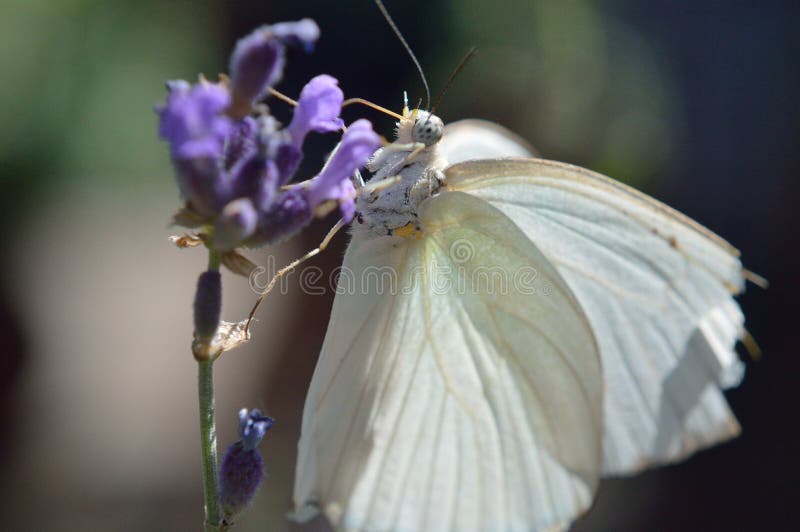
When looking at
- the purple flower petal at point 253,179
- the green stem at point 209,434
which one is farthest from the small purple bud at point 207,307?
the purple flower petal at point 253,179

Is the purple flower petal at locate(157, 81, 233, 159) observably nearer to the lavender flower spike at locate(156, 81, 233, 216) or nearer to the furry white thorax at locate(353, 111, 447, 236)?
the lavender flower spike at locate(156, 81, 233, 216)

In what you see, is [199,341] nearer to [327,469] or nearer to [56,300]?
[327,469]

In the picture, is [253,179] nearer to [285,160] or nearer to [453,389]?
[285,160]

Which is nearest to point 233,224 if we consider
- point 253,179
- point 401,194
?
point 253,179

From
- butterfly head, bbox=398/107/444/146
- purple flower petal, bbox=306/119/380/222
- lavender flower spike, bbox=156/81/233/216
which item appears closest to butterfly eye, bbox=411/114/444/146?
butterfly head, bbox=398/107/444/146

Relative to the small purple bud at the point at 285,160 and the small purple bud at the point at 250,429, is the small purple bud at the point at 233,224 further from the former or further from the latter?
the small purple bud at the point at 250,429
